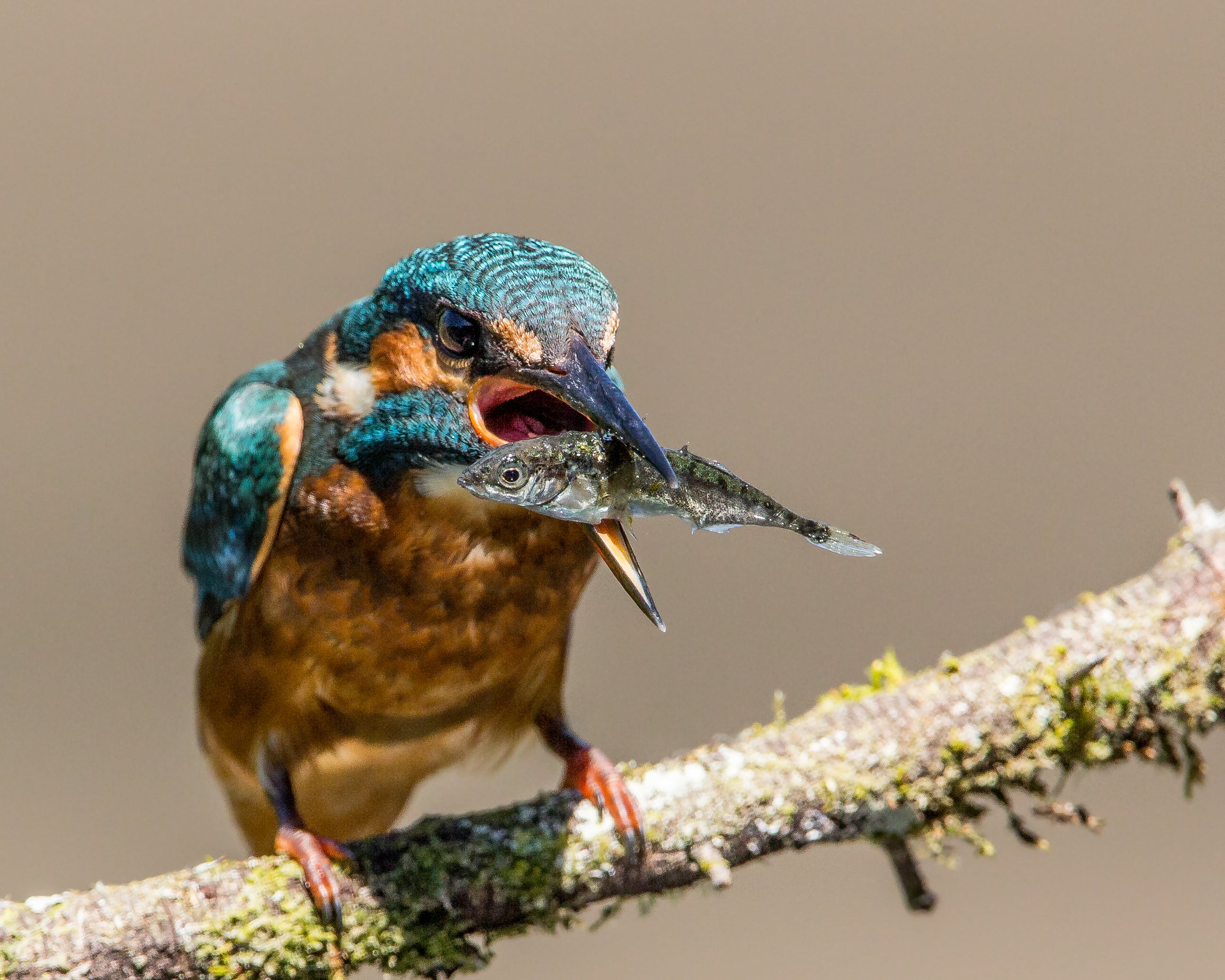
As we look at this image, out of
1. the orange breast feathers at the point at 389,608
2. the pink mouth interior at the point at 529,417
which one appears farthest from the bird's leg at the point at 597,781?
the pink mouth interior at the point at 529,417

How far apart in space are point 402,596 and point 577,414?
64 centimetres

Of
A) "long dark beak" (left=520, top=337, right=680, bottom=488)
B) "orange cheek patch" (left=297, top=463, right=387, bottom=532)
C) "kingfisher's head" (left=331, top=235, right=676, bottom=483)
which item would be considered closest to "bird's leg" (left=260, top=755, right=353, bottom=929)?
"orange cheek patch" (left=297, top=463, right=387, bottom=532)

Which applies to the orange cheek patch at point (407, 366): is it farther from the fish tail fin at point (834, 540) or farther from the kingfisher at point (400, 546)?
the fish tail fin at point (834, 540)

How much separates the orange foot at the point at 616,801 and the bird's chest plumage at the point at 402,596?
0.30m

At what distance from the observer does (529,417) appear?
2363 mm

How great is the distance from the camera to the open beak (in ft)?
6.56

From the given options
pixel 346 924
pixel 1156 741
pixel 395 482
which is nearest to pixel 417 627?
pixel 395 482

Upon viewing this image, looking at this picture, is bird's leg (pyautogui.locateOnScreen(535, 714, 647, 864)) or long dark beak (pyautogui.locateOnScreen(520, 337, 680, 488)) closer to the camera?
long dark beak (pyautogui.locateOnScreen(520, 337, 680, 488))

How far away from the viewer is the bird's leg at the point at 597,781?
2.63m

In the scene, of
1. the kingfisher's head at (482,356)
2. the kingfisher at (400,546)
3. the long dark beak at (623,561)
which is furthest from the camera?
the kingfisher at (400,546)

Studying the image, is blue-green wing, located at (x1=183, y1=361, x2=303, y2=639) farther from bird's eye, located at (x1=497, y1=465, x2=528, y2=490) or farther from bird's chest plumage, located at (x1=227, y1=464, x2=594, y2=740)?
bird's eye, located at (x1=497, y1=465, x2=528, y2=490)

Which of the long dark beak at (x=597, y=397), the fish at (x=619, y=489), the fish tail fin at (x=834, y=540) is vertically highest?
the long dark beak at (x=597, y=397)

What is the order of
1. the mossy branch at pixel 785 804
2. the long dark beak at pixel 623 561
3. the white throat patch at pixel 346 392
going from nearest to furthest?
the long dark beak at pixel 623 561, the mossy branch at pixel 785 804, the white throat patch at pixel 346 392

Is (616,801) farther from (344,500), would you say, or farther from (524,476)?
(524,476)
